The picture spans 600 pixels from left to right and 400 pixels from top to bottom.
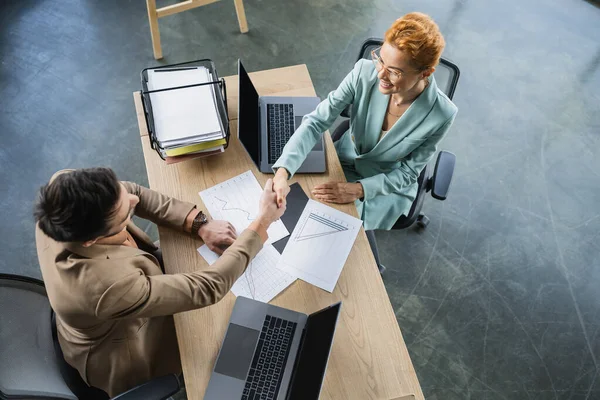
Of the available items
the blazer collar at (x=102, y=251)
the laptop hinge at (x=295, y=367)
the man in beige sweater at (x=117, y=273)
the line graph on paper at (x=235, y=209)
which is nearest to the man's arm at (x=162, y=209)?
the man in beige sweater at (x=117, y=273)

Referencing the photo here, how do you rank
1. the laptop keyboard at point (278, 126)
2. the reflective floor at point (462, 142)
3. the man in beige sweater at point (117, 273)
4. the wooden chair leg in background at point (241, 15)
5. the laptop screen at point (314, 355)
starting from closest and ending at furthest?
the man in beige sweater at point (117, 273), the laptop screen at point (314, 355), the laptop keyboard at point (278, 126), the reflective floor at point (462, 142), the wooden chair leg in background at point (241, 15)

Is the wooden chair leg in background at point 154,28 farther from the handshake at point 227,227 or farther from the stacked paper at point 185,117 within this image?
the handshake at point 227,227

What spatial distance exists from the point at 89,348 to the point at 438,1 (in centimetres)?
355

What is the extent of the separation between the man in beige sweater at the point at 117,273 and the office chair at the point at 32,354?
0.19ft

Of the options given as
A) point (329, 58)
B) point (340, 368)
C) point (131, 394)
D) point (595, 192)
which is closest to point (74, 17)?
point (329, 58)

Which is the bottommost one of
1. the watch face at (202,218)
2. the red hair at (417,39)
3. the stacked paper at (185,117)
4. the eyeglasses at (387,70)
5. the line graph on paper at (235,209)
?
the line graph on paper at (235,209)

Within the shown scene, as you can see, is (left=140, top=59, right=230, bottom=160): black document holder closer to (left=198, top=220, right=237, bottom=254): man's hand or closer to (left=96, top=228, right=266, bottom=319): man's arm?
(left=198, top=220, right=237, bottom=254): man's hand

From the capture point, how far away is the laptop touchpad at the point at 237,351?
1.43 metres

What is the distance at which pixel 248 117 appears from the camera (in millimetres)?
1774

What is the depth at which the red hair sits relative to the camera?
1.47 meters

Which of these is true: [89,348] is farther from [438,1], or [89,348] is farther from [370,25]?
[438,1]

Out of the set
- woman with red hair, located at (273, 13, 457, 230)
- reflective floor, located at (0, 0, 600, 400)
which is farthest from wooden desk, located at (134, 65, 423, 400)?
reflective floor, located at (0, 0, 600, 400)

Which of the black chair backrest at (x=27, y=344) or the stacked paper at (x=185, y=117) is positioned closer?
the black chair backrest at (x=27, y=344)

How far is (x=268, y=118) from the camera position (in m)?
1.90
